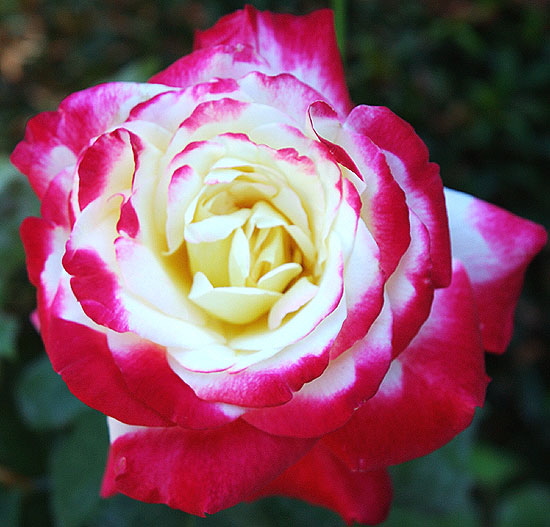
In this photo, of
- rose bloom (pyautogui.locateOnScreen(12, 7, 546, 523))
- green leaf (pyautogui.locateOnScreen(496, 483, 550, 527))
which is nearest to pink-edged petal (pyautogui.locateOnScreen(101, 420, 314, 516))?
rose bloom (pyautogui.locateOnScreen(12, 7, 546, 523))

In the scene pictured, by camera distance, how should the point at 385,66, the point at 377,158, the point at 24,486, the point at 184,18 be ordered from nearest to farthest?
the point at 377,158 → the point at 24,486 → the point at 385,66 → the point at 184,18

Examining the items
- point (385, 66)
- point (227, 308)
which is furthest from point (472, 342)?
point (385, 66)

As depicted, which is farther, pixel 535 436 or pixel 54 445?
pixel 535 436

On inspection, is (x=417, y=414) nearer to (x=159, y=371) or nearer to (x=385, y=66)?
(x=159, y=371)

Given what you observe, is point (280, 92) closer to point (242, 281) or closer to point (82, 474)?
point (242, 281)

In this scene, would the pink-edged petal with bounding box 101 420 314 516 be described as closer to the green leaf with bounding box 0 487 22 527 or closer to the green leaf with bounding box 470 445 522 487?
the green leaf with bounding box 0 487 22 527

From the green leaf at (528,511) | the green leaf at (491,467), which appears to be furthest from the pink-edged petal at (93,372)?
the green leaf at (491,467)

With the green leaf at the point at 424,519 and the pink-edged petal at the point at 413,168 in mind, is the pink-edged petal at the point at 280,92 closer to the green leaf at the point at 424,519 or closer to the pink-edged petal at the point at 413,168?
the pink-edged petal at the point at 413,168
